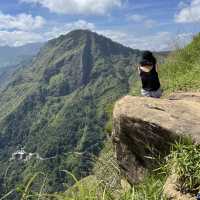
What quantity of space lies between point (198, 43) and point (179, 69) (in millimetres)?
5362

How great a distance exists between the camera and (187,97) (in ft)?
51.9

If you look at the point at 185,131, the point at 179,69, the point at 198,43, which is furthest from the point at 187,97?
the point at 198,43

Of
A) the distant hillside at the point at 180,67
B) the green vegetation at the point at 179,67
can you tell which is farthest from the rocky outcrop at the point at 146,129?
the green vegetation at the point at 179,67

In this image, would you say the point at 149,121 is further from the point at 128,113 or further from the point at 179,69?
the point at 179,69

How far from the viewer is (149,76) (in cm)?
1688

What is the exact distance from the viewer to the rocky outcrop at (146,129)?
10.7 m

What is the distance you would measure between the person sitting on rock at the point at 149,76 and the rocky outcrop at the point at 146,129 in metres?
2.97

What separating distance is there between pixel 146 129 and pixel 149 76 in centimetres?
556

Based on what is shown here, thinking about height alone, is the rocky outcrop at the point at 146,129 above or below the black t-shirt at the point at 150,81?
below

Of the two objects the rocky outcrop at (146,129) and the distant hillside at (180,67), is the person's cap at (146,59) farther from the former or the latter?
the distant hillside at (180,67)

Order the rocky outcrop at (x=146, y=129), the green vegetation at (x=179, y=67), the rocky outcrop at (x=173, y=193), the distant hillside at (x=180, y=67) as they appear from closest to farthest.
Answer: the rocky outcrop at (x=173, y=193) < the rocky outcrop at (x=146, y=129) < the distant hillside at (x=180, y=67) < the green vegetation at (x=179, y=67)

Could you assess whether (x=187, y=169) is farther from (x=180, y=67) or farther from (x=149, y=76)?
(x=180, y=67)

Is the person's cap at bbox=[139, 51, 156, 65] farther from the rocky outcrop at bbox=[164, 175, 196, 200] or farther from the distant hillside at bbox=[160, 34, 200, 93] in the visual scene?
the rocky outcrop at bbox=[164, 175, 196, 200]

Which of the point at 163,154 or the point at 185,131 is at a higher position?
the point at 185,131
